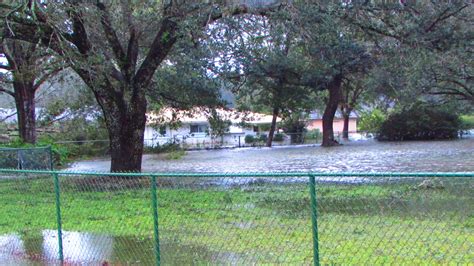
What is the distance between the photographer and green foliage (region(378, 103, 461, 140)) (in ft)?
150

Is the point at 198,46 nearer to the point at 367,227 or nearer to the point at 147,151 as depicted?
the point at 367,227

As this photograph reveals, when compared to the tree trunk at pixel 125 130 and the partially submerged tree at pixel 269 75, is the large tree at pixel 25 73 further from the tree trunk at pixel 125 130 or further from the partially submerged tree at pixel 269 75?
the partially submerged tree at pixel 269 75

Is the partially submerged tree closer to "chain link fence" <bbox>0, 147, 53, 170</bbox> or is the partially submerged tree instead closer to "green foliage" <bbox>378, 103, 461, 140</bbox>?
"chain link fence" <bbox>0, 147, 53, 170</bbox>

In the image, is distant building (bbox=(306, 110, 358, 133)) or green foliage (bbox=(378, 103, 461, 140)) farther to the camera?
A: distant building (bbox=(306, 110, 358, 133))

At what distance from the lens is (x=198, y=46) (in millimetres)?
17312

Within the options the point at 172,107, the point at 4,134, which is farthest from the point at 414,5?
the point at 4,134

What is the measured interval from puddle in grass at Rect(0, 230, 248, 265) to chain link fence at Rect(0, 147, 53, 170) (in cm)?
934

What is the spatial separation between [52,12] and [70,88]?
83.0 ft

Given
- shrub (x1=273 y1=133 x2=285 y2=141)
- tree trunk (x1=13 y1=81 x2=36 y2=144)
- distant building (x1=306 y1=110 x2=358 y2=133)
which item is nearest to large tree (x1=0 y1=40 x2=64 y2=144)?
tree trunk (x1=13 y1=81 x2=36 y2=144)

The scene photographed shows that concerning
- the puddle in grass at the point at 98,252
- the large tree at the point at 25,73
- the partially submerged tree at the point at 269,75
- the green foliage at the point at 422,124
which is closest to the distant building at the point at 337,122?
the green foliage at the point at 422,124

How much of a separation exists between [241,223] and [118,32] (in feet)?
42.3

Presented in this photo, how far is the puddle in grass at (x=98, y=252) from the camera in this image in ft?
24.0

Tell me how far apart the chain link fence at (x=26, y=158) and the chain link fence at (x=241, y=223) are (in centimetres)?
494

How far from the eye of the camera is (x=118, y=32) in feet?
65.9
